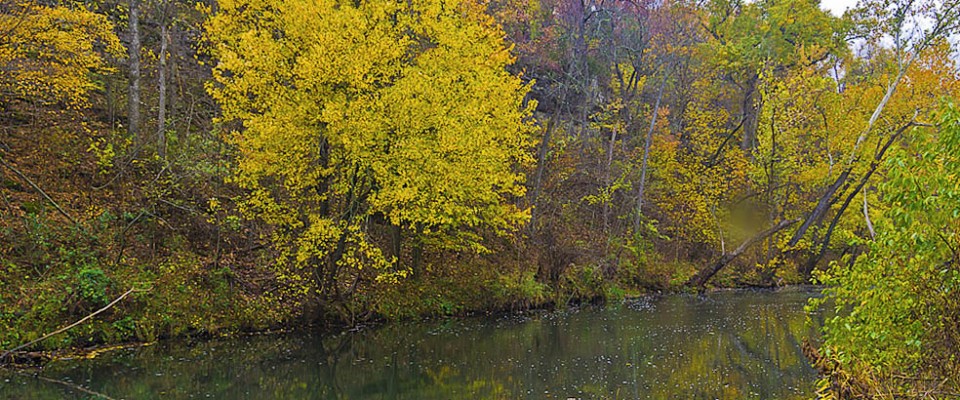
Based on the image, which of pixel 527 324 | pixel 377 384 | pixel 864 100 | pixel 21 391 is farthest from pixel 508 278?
pixel 864 100

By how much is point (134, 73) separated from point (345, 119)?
6.59 metres

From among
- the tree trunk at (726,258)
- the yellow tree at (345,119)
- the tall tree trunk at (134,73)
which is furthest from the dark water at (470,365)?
the tree trunk at (726,258)

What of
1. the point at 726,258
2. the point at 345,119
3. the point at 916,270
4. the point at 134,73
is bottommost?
the point at 726,258

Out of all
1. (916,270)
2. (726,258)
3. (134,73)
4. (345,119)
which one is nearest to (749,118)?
(726,258)

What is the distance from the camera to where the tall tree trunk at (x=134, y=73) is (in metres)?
17.8

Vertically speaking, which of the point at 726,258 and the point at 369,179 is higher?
the point at 369,179

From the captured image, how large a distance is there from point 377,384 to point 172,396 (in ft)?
10.3

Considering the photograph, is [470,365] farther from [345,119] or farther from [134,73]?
[134,73]

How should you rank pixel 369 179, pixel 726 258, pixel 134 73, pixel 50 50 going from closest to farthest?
pixel 50 50, pixel 369 179, pixel 134 73, pixel 726 258

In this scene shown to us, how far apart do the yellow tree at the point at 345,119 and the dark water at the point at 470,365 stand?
6.87 feet

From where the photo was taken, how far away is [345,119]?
1536 centimetres

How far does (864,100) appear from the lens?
25266mm

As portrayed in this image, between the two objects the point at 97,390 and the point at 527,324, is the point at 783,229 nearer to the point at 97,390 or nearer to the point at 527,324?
the point at 527,324

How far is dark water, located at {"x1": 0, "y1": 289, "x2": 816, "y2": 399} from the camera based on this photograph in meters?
11.3
